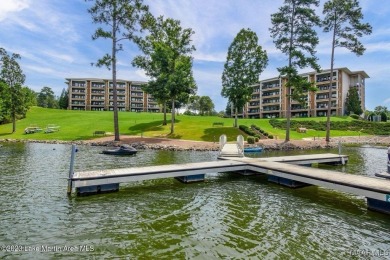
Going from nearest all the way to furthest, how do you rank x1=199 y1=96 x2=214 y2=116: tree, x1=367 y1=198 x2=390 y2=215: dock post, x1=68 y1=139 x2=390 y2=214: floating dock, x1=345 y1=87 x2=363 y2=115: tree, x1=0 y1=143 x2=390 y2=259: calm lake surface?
x1=0 y1=143 x2=390 y2=259: calm lake surface → x1=367 y1=198 x2=390 y2=215: dock post → x1=68 y1=139 x2=390 y2=214: floating dock → x1=345 y1=87 x2=363 y2=115: tree → x1=199 y1=96 x2=214 y2=116: tree

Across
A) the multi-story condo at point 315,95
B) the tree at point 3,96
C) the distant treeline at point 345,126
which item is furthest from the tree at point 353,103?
the tree at point 3,96

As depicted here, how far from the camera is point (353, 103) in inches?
3425

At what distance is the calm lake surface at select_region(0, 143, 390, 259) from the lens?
729cm

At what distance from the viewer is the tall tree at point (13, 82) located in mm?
55844

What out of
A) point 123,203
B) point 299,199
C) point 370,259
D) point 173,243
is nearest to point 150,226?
point 173,243

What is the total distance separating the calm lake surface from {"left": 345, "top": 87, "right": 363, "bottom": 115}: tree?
85.8m

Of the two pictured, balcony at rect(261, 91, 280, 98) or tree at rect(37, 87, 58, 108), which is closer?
balcony at rect(261, 91, 280, 98)

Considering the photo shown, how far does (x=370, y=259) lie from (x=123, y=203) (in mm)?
9003

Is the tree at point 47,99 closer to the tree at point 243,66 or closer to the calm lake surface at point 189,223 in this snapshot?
the tree at point 243,66

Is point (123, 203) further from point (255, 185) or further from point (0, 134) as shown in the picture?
point (0, 134)

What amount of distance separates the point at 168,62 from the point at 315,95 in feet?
238

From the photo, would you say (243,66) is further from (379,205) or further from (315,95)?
(315,95)

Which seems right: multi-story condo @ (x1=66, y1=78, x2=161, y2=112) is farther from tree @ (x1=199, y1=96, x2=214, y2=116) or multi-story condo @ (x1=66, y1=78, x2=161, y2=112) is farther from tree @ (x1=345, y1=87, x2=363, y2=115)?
tree @ (x1=345, y1=87, x2=363, y2=115)

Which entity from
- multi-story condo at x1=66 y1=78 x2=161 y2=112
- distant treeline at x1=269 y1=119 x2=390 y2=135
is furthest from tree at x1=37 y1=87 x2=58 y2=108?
distant treeline at x1=269 y1=119 x2=390 y2=135
